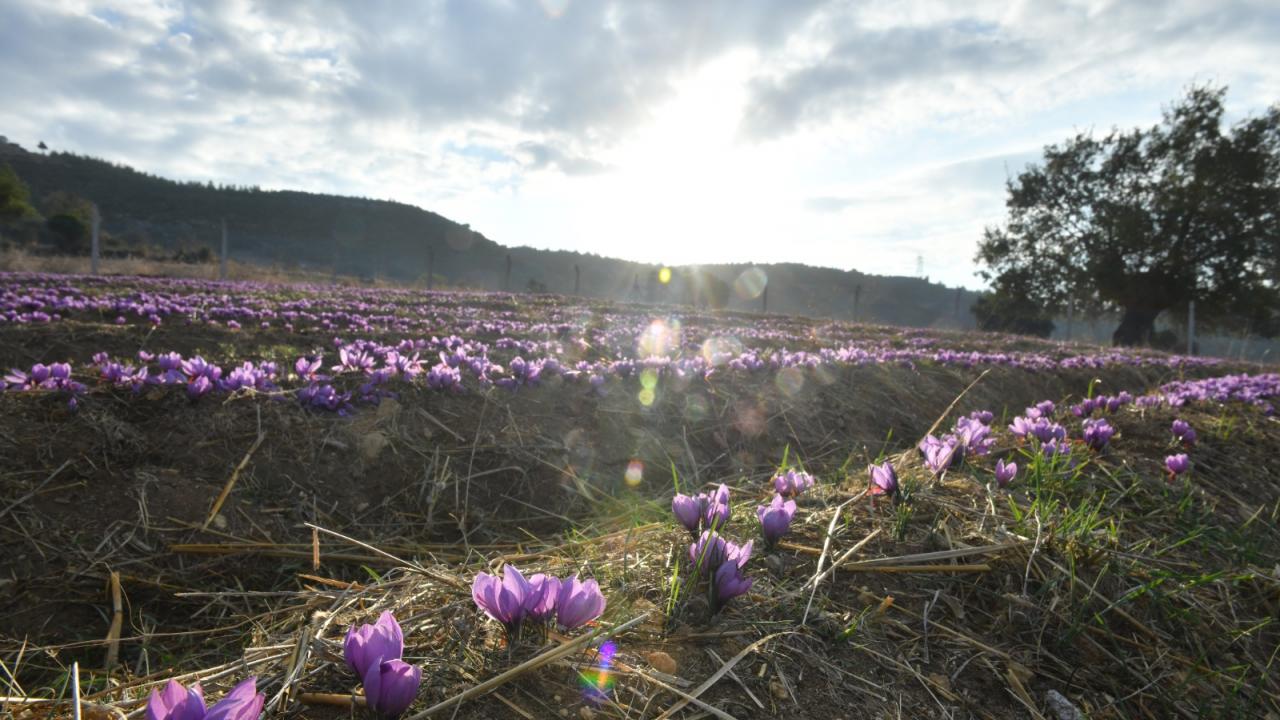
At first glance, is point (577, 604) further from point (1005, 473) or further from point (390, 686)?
point (1005, 473)

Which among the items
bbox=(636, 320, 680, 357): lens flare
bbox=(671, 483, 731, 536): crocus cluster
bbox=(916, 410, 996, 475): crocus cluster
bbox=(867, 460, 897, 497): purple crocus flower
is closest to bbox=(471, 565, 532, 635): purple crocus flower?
bbox=(671, 483, 731, 536): crocus cluster

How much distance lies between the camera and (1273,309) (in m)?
24.8

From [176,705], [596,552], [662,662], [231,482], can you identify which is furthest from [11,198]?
[662,662]

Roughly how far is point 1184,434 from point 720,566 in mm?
3543

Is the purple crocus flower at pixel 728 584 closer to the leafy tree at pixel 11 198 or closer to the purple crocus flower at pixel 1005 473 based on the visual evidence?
the purple crocus flower at pixel 1005 473

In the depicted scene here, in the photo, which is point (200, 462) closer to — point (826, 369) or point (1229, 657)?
point (1229, 657)

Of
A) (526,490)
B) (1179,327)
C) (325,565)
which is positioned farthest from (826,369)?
(1179,327)

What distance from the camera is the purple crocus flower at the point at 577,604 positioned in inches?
49.7

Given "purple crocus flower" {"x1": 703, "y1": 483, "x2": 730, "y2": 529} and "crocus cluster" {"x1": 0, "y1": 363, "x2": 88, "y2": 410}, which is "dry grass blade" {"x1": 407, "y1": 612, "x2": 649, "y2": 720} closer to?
"purple crocus flower" {"x1": 703, "y1": 483, "x2": 730, "y2": 529}

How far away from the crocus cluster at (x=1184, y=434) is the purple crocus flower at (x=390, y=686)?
14.0 feet

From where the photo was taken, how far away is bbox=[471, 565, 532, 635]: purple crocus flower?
1.23 meters

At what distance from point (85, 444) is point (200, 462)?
52cm

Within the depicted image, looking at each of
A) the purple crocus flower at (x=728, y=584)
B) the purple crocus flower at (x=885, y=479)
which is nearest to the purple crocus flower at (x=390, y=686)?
the purple crocus flower at (x=728, y=584)

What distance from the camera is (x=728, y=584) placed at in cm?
142
